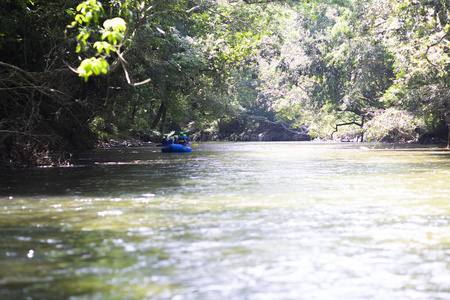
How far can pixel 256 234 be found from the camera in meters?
5.57

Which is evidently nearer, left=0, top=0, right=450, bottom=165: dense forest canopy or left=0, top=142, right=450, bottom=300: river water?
left=0, top=142, right=450, bottom=300: river water

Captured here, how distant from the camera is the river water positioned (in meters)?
3.78

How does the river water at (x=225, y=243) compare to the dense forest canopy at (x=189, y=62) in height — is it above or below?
below

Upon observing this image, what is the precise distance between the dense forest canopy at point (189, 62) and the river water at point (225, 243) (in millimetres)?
2141

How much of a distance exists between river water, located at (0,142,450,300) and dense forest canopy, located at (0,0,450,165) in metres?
2.14

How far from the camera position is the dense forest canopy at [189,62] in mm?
13031

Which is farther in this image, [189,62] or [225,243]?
[189,62]

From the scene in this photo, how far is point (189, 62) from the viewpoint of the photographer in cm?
2052

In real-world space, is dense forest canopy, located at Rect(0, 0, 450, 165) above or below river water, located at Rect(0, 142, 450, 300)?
above

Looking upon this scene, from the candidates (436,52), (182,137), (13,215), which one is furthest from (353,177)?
(182,137)

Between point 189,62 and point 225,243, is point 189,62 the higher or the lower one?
the higher one

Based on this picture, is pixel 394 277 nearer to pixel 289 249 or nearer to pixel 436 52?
pixel 289 249

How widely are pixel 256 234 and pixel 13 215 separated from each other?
332 cm

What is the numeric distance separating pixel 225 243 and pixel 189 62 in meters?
16.0
